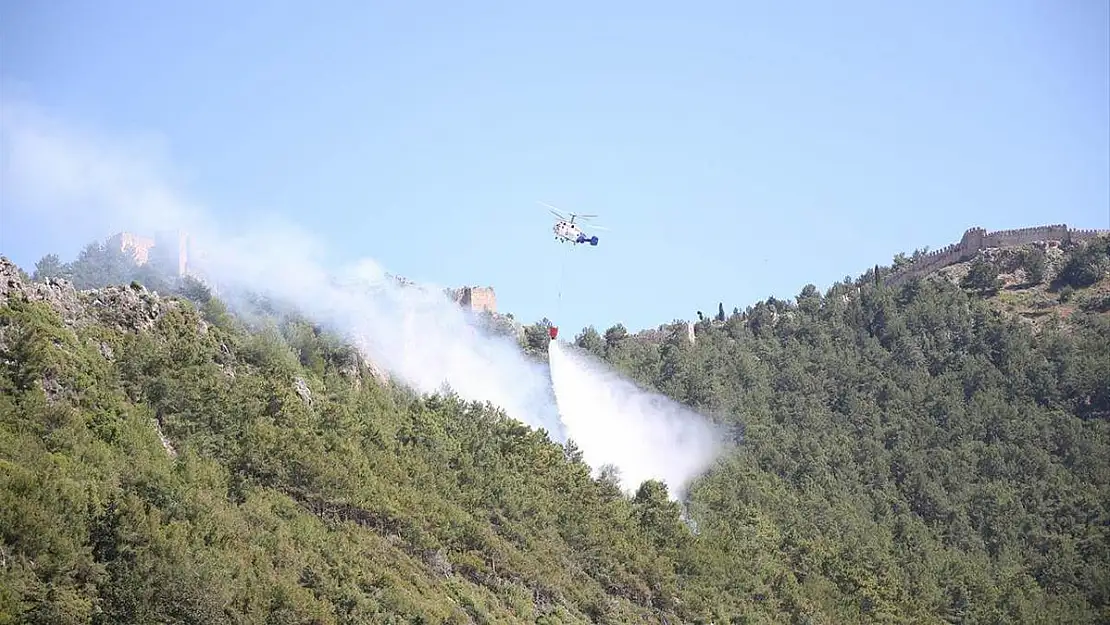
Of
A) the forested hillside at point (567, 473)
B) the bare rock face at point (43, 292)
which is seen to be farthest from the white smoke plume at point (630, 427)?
the bare rock face at point (43, 292)

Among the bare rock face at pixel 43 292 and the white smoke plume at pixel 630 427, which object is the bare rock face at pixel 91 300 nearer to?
the bare rock face at pixel 43 292

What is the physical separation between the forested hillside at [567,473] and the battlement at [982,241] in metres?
6.83

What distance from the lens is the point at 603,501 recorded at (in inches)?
4331

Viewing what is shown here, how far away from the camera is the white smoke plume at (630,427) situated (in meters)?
131

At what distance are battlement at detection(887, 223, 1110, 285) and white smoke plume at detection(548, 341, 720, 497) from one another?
176ft

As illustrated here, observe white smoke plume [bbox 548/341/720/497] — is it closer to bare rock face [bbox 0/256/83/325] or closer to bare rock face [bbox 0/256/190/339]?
bare rock face [bbox 0/256/190/339]

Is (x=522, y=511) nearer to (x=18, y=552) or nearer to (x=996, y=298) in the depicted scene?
(x=18, y=552)

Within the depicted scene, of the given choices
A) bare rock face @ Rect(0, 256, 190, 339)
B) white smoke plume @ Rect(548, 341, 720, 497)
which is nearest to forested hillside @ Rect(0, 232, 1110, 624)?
bare rock face @ Rect(0, 256, 190, 339)

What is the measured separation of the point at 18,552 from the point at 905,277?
469ft

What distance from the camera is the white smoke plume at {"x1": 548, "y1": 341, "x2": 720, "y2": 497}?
131 m

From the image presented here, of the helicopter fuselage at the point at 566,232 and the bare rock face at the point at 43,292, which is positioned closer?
the bare rock face at the point at 43,292

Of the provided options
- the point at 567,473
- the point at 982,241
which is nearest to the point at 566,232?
the point at 567,473

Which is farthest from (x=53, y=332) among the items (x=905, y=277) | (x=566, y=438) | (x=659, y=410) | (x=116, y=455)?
(x=905, y=277)

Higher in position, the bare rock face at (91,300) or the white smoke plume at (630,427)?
the bare rock face at (91,300)
